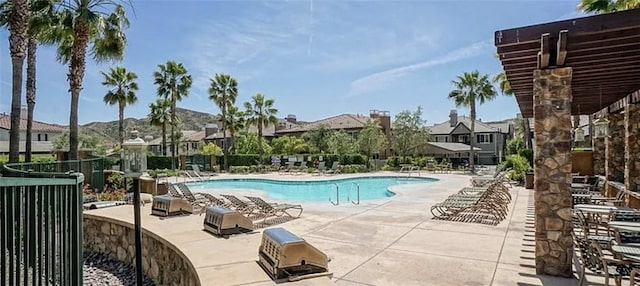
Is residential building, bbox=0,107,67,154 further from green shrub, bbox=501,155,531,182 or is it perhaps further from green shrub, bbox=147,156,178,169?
green shrub, bbox=501,155,531,182

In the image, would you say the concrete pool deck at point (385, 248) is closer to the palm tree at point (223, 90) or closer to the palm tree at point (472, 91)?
the palm tree at point (472, 91)

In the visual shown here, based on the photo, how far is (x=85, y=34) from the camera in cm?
1287

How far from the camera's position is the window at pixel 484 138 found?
145 ft

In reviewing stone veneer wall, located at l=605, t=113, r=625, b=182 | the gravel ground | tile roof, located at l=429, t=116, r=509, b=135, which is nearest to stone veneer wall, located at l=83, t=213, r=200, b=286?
the gravel ground

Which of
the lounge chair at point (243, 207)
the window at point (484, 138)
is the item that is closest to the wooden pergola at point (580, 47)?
the lounge chair at point (243, 207)

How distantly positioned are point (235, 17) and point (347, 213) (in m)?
9.27

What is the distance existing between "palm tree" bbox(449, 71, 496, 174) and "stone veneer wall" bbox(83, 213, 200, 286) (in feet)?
87.2

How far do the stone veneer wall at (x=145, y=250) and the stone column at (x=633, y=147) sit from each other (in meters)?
9.54

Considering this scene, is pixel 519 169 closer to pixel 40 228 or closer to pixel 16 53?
pixel 40 228

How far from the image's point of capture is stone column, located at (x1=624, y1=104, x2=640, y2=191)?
8734 mm

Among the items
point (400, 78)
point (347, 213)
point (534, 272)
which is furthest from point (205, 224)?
point (400, 78)

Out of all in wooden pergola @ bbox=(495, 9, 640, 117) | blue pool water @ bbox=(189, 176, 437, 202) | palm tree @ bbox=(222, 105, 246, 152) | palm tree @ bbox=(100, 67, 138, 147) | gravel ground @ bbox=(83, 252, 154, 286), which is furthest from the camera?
palm tree @ bbox=(222, 105, 246, 152)

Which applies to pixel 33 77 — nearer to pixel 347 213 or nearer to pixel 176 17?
pixel 176 17

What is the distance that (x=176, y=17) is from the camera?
1495 centimetres
